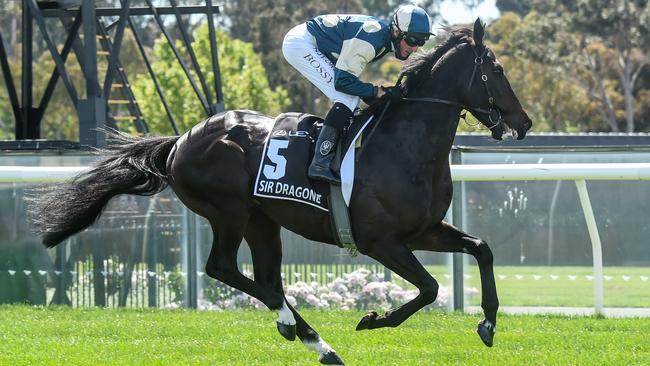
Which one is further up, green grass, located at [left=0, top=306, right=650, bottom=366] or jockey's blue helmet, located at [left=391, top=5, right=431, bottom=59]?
jockey's blue helmet, located at [left=391, top=5, right=431, bottom=59]

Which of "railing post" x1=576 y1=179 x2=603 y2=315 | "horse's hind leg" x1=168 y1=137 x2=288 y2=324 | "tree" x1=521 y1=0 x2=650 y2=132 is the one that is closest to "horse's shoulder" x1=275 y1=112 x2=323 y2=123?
"horse's hind leg" x1=168 y1=137 x2=288 y2=324

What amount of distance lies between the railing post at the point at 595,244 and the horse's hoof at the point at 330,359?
285cm

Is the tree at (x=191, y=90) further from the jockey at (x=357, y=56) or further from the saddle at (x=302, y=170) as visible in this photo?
the jockey at (x=357, y=56)

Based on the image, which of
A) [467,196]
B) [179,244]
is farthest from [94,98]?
[467,196]

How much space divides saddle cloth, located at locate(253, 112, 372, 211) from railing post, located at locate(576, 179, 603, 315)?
8.66ft

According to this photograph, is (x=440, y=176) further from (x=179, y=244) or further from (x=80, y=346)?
(x=179, y=244)

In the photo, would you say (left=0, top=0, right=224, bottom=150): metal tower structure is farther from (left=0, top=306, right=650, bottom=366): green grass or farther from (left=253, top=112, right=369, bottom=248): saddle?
(left=253, top=112, right=369, bottom=248): saddle

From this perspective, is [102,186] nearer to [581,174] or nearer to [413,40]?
[413,40]

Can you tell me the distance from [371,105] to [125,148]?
173 cm

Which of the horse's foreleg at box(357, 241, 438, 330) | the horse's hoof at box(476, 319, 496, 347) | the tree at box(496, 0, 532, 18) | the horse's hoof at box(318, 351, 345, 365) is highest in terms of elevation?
the tree at box(496, 0, 532, 18)

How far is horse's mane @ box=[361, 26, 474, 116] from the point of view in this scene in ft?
21.0

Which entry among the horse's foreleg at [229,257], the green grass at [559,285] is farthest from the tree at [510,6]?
the horse's foreleg at [229,257]

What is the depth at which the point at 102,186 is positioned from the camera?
716cm

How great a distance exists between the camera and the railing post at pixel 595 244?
825cm
